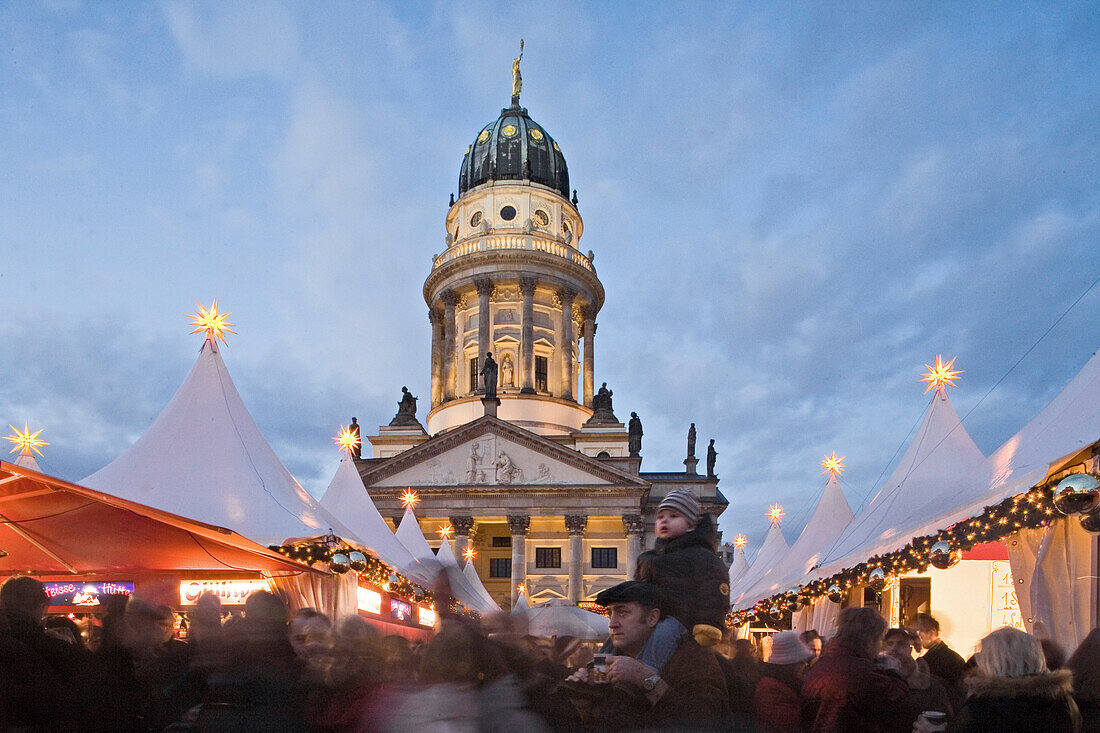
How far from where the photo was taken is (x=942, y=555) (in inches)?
417

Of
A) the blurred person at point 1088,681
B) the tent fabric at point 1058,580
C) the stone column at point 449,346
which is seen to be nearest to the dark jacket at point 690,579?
the blurred person at point 1088,681

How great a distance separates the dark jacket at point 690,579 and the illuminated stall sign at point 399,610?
522 inches

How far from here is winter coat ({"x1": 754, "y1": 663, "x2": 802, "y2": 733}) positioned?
4.53m

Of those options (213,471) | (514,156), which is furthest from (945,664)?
(514,156)

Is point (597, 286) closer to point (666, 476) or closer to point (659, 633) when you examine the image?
point (666, 476)

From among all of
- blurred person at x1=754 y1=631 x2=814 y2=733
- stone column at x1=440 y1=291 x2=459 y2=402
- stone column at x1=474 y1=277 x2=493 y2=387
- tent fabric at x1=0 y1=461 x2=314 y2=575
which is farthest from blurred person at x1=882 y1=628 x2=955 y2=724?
stone column at x1=440 y1=291 x2=459 y2=402

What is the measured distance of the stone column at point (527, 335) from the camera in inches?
2250

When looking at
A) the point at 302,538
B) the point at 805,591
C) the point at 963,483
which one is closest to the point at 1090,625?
the point at 963,483

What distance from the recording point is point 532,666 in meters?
4.71

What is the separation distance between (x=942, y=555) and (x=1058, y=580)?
1622 mm

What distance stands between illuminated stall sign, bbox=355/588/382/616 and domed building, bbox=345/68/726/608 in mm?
31613

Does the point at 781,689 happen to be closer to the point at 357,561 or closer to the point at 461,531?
the point at 357,561

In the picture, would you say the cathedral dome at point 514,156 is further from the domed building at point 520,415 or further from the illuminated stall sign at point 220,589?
the illuminated stall sign at point 220,589

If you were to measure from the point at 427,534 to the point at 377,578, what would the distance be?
34083 millimetres
